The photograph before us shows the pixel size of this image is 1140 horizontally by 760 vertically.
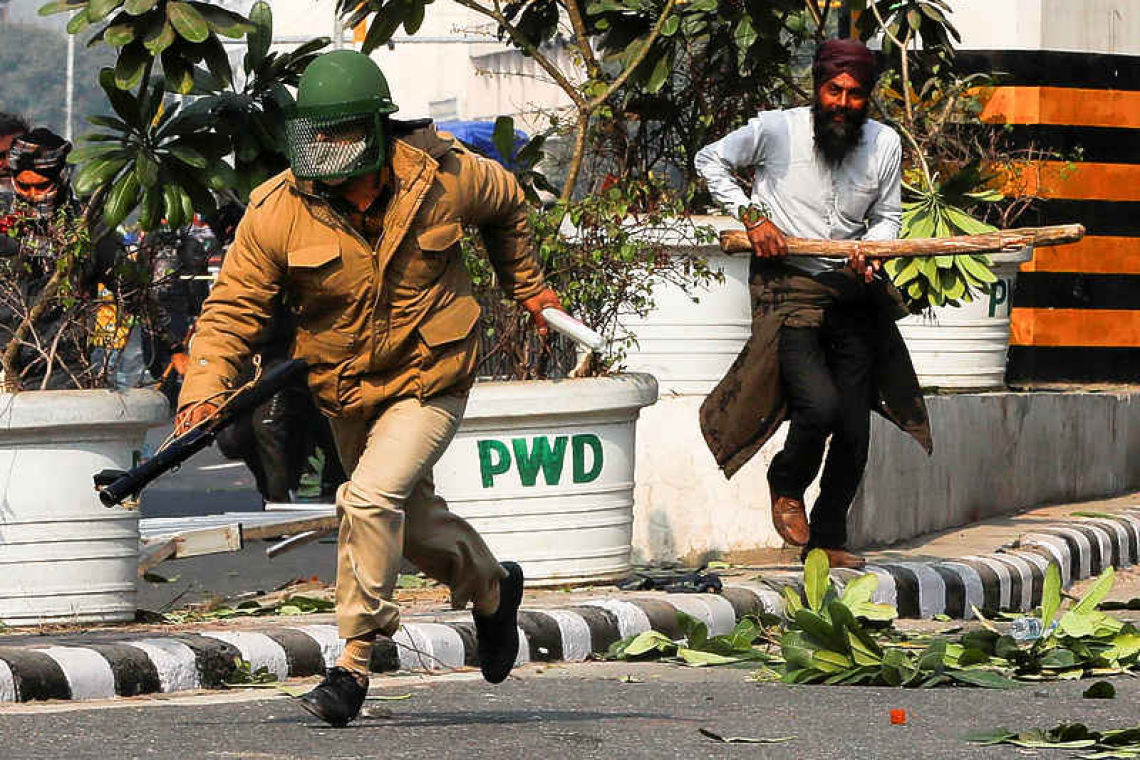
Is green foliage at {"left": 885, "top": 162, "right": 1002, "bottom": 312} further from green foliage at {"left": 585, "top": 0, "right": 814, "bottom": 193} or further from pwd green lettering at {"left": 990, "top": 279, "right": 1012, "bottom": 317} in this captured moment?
pwd green lettering at {"left": 990, "top": 279, "right": 1012, "bottom": 317}

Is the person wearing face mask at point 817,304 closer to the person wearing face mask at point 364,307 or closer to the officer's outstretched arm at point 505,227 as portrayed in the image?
the officer's outstretched arm at point 505,227

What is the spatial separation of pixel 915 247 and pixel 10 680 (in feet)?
12.4

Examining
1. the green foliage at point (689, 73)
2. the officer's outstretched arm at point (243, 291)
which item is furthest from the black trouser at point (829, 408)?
the officer's outstretched arm at point (243, 291)

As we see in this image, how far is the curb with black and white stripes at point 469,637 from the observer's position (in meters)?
7.00

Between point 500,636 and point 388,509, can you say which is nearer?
point 388,509

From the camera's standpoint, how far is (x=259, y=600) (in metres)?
9.53

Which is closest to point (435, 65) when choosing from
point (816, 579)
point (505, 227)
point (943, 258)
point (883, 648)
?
point (943, 258)

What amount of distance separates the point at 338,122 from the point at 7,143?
4.70 m

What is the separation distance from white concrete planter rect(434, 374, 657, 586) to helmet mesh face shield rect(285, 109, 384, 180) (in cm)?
281

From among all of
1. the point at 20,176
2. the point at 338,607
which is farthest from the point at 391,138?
the point at 20,176

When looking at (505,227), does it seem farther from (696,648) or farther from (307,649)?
(696,648)

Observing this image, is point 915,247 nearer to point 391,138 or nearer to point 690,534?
point 690,534

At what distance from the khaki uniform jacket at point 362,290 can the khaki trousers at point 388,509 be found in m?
0.07

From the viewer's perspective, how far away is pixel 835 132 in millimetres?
9266
